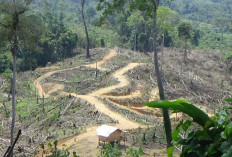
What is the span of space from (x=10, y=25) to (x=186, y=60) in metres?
31.9

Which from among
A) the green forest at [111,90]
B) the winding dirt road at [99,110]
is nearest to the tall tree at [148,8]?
the green forest at [111,90]

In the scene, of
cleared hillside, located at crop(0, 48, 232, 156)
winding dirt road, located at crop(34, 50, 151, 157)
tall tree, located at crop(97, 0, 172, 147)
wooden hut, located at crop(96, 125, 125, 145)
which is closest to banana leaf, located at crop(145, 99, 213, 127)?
tall tree, located at crop(97, 0, 172, 147)

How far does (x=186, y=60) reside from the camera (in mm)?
40531

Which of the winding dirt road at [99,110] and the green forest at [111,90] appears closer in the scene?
the green forest at [111,90]

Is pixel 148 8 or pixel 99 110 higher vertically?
pixel 148 8

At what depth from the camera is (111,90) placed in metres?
25.2

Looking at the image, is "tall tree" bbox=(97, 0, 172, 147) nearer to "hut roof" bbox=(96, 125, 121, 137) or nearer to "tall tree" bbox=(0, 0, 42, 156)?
"tall tree" bbox=(0, 0, 42, 156)

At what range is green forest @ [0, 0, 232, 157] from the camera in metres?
5.27

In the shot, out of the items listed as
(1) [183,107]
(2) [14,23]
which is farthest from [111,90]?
(1) [183,107]

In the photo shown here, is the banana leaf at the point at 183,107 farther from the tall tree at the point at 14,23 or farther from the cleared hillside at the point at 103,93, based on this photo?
the cleared hillside at the point at 103,93

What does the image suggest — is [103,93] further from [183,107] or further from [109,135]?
[183,107]

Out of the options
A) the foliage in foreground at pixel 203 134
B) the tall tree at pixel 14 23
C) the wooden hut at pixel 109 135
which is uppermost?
the tall tree at pixel 14 23

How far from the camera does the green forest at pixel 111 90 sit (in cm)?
527

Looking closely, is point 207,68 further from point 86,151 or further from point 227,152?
point 227,152
